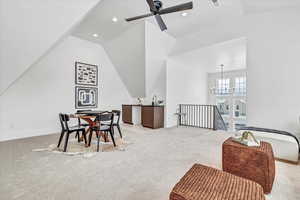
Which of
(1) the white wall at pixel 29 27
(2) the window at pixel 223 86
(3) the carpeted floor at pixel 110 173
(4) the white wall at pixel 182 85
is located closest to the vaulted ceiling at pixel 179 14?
(1) the white wall at pixel 29 27

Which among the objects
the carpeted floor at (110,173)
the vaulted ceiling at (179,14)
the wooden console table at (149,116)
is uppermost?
the vaulted ceiling at (179,14)

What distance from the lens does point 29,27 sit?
8.21ft

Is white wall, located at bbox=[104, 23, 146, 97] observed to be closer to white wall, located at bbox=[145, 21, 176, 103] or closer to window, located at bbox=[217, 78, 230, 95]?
white wall, located at bbox=[145, 21, 176, 103]

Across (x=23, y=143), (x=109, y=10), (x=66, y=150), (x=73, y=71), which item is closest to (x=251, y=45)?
Result: (x=109, y=10)

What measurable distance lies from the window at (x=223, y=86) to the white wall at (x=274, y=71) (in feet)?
17.6

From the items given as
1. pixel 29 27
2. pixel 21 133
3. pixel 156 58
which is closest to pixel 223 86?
pixel 156 58

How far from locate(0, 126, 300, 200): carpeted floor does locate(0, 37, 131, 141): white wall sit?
3.11 ft

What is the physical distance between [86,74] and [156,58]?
2.67 m

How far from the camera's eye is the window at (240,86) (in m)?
8.09

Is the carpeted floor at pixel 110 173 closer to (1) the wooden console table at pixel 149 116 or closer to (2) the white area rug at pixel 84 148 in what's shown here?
(2) the white area rug at pixel 84 148

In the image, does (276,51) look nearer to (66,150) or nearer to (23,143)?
(66,150)

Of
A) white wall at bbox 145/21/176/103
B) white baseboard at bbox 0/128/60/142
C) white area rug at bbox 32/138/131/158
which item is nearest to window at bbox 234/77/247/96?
white wall at bbox 145/21/176/103

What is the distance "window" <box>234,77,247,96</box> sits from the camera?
8094 mm

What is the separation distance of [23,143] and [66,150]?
147 cm
